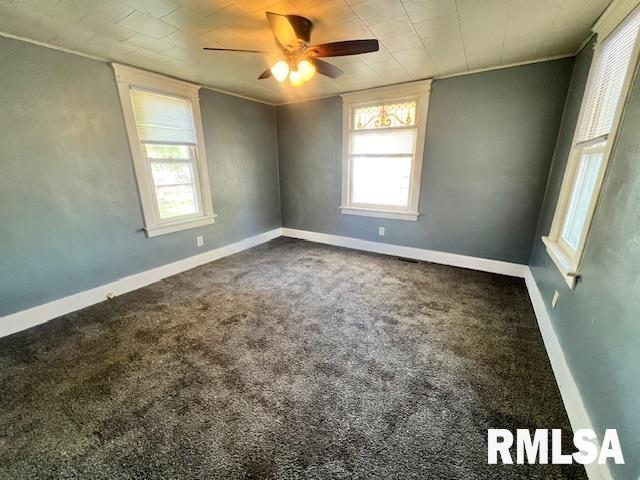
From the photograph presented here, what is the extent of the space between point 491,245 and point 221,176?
12.3 ft

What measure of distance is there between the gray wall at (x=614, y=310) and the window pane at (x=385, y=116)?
232cm

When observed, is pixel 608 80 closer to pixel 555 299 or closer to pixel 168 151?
pixel 555 299

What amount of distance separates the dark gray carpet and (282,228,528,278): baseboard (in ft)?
1.72

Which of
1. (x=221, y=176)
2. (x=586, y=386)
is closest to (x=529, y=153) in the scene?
(x=586, y=386)

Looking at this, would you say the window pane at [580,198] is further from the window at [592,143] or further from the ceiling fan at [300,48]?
the ceiling fan at [300,48]

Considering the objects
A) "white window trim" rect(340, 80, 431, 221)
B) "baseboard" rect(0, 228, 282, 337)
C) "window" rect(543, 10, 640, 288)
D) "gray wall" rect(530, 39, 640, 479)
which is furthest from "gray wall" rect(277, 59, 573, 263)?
"baseboard" rect(0, 228, 282, 337)

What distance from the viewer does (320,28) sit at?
1.91 metres

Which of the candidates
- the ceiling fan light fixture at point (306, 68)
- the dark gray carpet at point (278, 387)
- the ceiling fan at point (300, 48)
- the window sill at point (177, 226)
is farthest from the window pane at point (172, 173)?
the ceiling fan light fixture at point (306, 68)

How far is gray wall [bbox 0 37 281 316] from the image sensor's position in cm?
207

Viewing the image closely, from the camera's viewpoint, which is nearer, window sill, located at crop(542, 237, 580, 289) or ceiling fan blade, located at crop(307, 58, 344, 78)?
window sill, located at crop(542, 237, 580, 289)

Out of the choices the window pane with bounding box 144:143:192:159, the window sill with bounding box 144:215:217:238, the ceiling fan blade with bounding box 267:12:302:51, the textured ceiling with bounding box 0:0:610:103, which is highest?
the textured ceiling with bounding box 0:0:610:103

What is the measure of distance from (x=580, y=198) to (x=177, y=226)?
13.4 feet

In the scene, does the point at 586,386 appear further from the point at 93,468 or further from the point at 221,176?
the point at 221,176

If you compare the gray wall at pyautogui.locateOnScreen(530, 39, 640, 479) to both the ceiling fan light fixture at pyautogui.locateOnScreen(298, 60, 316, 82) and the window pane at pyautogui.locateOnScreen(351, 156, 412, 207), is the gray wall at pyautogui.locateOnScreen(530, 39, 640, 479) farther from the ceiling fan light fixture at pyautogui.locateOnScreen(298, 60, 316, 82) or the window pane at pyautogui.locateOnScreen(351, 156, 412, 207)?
the window pane at pyautogui.locateOnScreen(351, 156, 412, 207)
